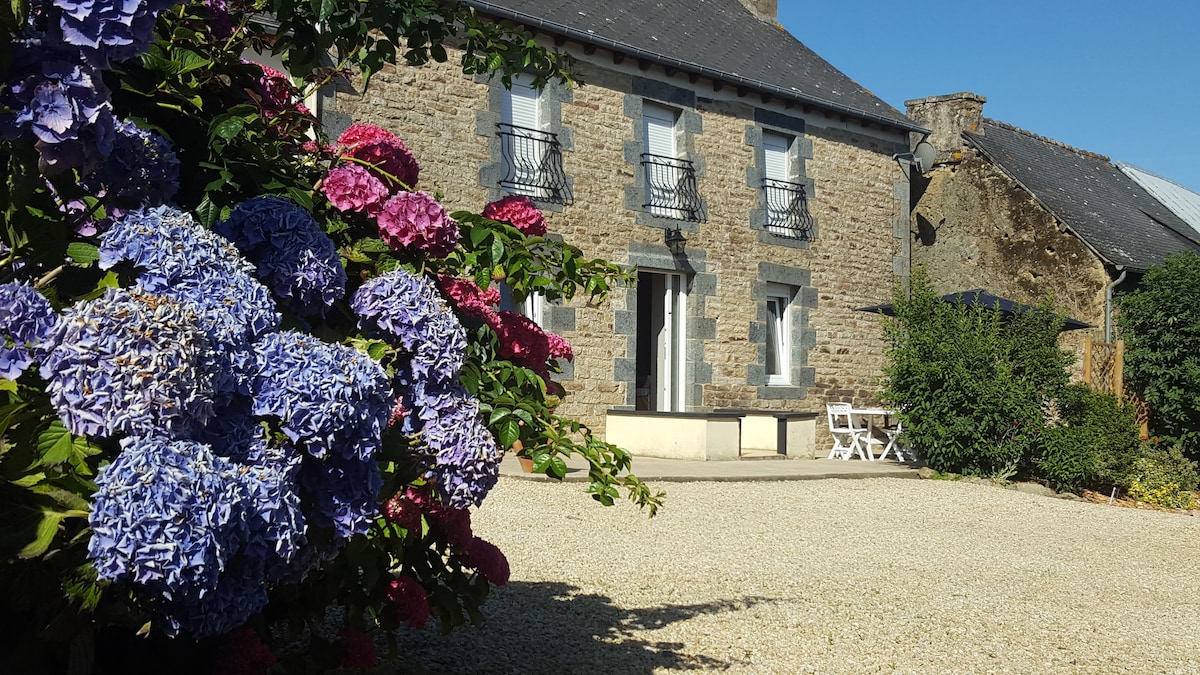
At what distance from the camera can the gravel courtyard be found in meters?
4.18

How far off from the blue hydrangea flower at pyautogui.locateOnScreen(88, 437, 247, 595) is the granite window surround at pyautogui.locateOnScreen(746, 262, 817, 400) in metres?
12.5

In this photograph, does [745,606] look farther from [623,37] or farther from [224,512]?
[623,37]

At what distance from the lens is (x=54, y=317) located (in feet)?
5.90

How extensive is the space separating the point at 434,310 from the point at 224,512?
77cm

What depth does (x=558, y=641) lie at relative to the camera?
4.22 meters

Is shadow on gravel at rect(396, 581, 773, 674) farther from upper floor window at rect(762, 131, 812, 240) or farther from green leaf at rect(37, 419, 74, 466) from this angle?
upper floor window at rect(762, 131, 812, 240)

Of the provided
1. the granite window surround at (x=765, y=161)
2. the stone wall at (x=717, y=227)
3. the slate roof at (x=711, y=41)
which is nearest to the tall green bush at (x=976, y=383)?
the stone wall at (x=717, y=227)

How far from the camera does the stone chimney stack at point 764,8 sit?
1670 centimetres

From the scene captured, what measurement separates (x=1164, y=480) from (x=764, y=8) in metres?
9.20

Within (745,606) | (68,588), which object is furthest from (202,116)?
(745,606)

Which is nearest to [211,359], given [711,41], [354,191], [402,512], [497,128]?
[354,191]

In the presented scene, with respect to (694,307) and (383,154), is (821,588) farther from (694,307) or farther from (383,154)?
(694,307)

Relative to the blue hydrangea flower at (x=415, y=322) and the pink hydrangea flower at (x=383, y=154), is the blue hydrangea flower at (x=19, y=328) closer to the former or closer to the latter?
the blue hydrangea flower at (x=415, y=322)

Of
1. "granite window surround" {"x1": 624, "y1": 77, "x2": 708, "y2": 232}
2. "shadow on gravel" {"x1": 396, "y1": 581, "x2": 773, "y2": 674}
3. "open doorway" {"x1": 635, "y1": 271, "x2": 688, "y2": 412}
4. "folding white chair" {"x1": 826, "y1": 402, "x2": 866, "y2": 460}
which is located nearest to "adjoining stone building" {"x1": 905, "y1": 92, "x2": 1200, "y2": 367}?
"folding white chair" {"x1": 826, "y1": 402, "x2": 866, "y2": 460}
